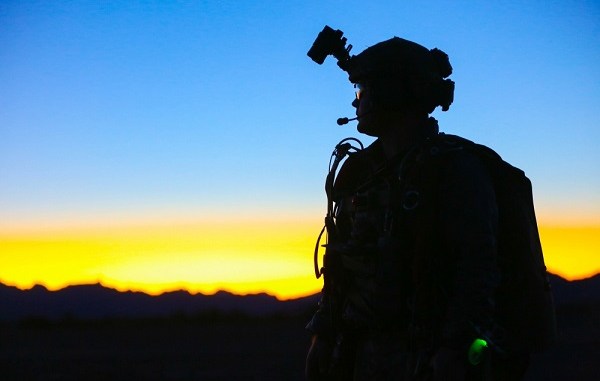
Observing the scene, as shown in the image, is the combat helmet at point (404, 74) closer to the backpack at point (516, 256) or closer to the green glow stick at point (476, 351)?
the backpack at point (516, 256)

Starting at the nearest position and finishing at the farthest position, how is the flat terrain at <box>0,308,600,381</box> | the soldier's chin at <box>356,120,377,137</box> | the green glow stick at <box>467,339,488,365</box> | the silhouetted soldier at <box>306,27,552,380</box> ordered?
the green glow stick at <box>467,339,488,365</box>, the silhouetted soldier at <box>306,27,552,380</box>, the soldier's chin at <box>356,120,377,137</box>, the flat terrain at <box>0,308,600,381</box>

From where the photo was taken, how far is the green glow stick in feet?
11.6

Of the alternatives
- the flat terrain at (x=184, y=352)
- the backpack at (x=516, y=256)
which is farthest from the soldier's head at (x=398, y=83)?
the flat terrain at (x=184, y=352)

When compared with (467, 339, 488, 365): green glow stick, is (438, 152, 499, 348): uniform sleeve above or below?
above

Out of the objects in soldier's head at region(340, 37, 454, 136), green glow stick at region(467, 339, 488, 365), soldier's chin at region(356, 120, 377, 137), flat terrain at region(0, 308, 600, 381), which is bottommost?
green glow stick at region(467, 339, 488, 365)

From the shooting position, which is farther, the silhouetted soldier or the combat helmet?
A: the combat helmet

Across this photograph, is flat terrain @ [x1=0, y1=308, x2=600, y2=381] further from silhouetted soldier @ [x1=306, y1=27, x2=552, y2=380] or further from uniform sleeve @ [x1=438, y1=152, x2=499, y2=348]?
uniform sleeve @ [x1=438, y1=152, x2=499, y2=348]

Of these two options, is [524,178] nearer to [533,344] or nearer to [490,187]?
[490,187]

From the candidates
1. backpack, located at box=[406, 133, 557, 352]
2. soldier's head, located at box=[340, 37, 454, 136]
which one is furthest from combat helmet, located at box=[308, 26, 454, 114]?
backpack, located at box=[406, 133, 557, 352]

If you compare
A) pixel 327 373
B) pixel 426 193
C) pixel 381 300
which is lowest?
pixel 327 373

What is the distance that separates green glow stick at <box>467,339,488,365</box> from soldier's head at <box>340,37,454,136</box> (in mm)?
1470

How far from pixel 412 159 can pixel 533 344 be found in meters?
1.13

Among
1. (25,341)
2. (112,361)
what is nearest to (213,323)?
(25,341)

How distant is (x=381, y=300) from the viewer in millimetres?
4016
